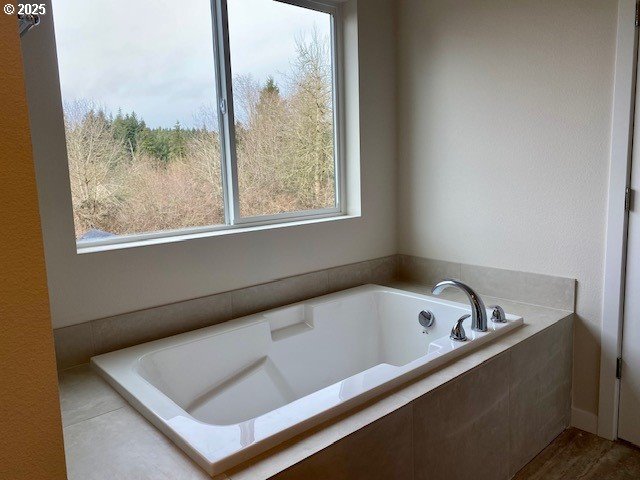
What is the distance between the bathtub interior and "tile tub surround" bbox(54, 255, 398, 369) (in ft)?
0.35

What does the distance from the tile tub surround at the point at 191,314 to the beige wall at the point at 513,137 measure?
0.62 meters

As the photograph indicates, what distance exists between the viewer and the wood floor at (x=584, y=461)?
2012 mm

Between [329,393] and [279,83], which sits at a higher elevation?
[279,83]

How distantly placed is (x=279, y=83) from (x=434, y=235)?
123 cm

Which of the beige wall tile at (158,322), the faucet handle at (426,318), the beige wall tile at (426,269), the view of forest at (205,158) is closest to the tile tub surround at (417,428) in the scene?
the beige wall tile at (158,322)

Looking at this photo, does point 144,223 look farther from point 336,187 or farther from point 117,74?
point 336,187

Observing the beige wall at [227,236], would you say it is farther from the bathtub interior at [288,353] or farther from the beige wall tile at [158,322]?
the bathtub interior at [288,353]

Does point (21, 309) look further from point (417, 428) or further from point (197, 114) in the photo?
point (197, 114)

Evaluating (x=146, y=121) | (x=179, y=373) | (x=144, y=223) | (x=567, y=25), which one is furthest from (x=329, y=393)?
(x=567, y=25)

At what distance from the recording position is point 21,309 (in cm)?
76

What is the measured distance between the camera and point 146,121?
2.11 metres

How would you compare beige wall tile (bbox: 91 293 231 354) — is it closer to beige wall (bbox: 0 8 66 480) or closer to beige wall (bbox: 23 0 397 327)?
beige wall (bbox: 23 0 397 327)

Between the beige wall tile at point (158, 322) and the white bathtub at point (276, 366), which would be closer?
the white bathtub at point (276, 366)

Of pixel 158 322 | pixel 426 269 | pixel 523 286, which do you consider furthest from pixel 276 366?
pixel 523 286
